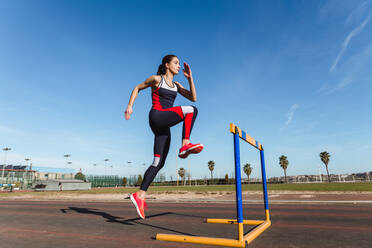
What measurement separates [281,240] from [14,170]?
10053 cm

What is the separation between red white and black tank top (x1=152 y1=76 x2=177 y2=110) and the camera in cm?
345

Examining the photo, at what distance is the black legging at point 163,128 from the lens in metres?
3.22

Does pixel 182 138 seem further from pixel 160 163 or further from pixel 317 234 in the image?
pixel 317 234

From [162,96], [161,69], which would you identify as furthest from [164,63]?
[162,96]

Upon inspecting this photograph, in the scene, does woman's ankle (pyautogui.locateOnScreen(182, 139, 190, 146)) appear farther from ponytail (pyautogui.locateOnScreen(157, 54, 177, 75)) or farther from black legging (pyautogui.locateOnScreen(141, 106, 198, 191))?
ponytail (pyautogui.locateOnScreen(157, 54, 177, 75))

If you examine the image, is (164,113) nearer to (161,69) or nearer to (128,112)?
(128,112)

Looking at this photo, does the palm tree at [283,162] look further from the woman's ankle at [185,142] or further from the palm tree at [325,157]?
the woman's ankle at [185,142]

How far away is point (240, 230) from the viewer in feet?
8.88

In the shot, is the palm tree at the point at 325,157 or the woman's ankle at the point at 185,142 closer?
the woman's ankle at the point at 185,142

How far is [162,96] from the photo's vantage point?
350cm

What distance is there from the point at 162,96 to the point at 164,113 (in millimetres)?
364

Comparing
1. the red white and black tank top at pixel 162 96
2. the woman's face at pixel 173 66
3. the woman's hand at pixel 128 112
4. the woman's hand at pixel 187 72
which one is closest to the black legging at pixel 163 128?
the red white and black tank top at pixel 162 96

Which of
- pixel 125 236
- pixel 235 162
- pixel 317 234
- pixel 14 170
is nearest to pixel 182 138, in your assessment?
pixel 235 162

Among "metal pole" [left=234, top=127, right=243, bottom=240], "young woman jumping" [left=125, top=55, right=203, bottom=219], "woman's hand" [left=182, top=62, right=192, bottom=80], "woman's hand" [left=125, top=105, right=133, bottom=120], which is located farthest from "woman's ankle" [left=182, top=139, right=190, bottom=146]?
"woman's hand" [left=182, top=62, right=192, bottom=80]
